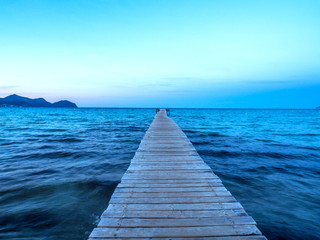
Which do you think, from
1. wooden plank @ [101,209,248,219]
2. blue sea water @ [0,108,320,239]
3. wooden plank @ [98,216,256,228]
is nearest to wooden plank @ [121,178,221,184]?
wooden plank @ [101,209,248,219]

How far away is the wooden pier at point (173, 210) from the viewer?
96.8 inches

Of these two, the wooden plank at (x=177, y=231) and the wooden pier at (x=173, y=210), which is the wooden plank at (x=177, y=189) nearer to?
the wooden pier at (x=173, y=210)

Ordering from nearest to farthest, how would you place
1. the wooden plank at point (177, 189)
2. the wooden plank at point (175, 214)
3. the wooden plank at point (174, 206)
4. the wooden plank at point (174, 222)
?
the wooden plank at point (174, 222) < the wooden plank at point (175, 214) < the wooden plank at point (174, 206) < the wooden plank at point (177, 189)

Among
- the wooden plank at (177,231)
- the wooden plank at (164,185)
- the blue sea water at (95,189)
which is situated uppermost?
the wooden plank at (164,185)

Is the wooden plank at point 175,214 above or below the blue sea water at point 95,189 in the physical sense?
above

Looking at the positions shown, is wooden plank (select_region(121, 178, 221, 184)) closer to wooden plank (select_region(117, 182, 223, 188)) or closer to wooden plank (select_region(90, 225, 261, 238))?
wooden plank (select_region(117, 182, 223, 188))

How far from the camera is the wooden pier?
8.07 ft

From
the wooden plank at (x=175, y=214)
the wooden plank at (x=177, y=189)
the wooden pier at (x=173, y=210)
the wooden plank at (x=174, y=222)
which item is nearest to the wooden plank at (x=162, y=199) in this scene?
the wooden pier at (x=173, y=210)

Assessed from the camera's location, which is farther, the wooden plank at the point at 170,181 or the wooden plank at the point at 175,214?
the wooden plank at the point at 170,181

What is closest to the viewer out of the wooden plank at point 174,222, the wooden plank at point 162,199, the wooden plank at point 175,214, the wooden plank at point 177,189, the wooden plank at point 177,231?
the wooden plank at point 177,231

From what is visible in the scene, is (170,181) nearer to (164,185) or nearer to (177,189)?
(164,185)

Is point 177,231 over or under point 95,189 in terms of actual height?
over

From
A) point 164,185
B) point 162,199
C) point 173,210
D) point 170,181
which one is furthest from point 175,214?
point 170,181

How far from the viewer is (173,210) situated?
298cm
